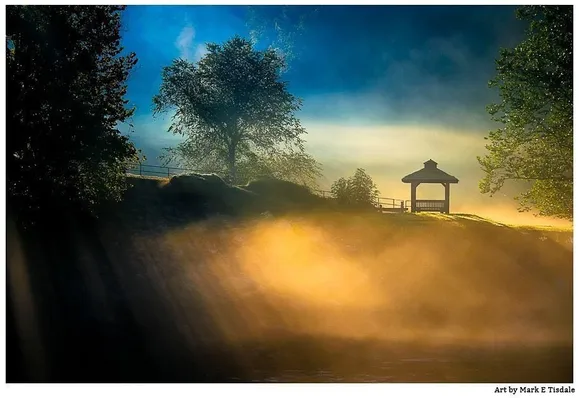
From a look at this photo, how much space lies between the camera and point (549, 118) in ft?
65.1

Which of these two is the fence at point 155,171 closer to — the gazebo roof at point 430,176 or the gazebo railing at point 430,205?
the gazebo roof at point 430,176

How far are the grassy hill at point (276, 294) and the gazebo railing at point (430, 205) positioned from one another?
5.95 ft

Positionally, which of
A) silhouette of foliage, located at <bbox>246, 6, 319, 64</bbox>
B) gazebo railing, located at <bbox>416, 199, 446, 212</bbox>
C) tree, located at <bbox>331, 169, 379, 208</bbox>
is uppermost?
silhouette of foliage, located at <bbox>246, 6, 319, 64</bbox>

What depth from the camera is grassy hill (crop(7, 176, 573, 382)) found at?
1508 cm

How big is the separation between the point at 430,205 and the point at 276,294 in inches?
411

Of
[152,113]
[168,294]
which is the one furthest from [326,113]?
[168,294]

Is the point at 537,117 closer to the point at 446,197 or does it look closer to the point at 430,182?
the point at 430,182

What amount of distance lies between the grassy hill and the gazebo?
152cm

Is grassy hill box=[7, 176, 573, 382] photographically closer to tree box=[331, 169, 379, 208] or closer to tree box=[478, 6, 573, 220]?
tree box=[331, 169, 379, 208]

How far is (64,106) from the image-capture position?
58.7ft

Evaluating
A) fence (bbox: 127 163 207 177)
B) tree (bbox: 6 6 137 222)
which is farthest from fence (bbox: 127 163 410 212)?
tree (bbox: 6 6 137 222)

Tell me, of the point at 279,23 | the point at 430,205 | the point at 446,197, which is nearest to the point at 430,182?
the point at 446,197

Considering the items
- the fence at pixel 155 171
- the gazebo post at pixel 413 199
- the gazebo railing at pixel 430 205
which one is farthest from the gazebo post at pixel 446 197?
the fence at pixel 155 171

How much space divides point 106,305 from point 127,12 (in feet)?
28.1
